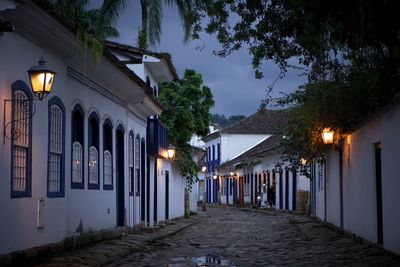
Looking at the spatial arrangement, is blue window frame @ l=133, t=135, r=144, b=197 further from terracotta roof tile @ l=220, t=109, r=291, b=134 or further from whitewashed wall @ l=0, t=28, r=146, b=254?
terracotta roof tile @ l=220, t=109, r=291, b=134

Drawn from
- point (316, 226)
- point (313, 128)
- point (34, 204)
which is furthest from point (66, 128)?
point (316, 226)

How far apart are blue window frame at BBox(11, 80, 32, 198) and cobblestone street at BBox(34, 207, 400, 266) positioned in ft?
4.28

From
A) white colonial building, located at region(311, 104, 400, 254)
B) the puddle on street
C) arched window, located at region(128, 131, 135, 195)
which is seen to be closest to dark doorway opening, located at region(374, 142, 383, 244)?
white colonial building, located at region(311, 104, 400, 254)

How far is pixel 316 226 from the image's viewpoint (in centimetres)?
2233

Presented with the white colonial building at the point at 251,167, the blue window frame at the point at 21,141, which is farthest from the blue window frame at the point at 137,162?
the white colonial building at the point at 251,167

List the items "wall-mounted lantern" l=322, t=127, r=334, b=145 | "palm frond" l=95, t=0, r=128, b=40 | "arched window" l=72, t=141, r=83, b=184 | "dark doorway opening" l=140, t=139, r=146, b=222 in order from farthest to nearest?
"palm frond" l=95, t=0, r=128, b=40, "dark doorway opening" l=140, t=139, r=146, b=222, "wall-mounted lantern" l=322, t=127, r=334, b=145, "arched window" l=72, t=141, r=83, b=184

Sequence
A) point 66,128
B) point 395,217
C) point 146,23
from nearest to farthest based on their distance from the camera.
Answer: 1. point 395,217
2. point 66,128
3. point 146,23

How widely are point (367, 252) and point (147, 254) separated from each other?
14.5 feet

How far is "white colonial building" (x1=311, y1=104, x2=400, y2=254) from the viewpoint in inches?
479

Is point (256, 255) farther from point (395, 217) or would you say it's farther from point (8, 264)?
point (8, 264)

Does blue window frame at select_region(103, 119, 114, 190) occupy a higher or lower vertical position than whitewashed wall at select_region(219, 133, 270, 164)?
lower

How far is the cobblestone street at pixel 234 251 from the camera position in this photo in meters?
12.1

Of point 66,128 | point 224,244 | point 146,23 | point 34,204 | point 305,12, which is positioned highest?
point 146,23

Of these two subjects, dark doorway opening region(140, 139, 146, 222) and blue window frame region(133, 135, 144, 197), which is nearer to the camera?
blue window frame region(133, 135, 144, 197)
